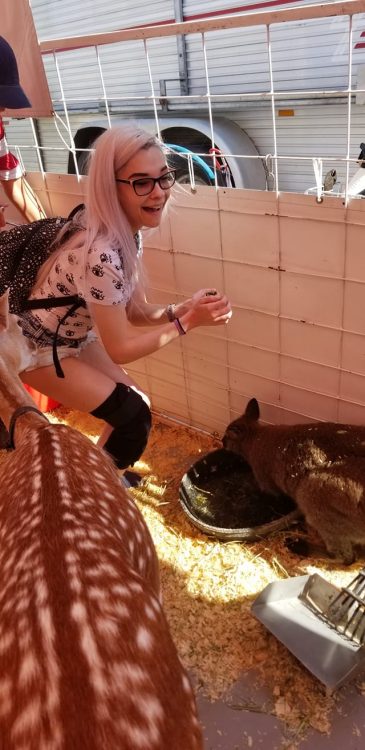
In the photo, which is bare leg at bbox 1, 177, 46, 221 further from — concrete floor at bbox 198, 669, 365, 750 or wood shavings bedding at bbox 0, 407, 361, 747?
concrete floor at bbox 198, 669, 365, 750

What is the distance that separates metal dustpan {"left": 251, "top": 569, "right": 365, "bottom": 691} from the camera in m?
1.85

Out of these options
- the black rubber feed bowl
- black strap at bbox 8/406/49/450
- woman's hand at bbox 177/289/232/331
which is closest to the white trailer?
woman's hand at bbox 177/289/232/331

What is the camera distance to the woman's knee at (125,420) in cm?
235

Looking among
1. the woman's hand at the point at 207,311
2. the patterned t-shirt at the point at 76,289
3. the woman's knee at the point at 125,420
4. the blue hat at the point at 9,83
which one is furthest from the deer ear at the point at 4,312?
the blue hat at the point at 9,83

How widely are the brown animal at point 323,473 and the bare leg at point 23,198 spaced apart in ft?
5.76

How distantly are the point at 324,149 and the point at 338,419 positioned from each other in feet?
7.26

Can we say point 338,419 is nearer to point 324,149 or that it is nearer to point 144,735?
point 144,735

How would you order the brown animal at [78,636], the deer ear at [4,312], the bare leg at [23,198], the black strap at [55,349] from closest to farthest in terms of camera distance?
the brown animal at [78,636]
the deer ear at [4,312]
the black strap at [55,349]
the bare leg at [23,198]

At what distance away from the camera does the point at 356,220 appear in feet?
6.57

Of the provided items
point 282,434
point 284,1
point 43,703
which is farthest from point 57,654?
Result: point 284,1

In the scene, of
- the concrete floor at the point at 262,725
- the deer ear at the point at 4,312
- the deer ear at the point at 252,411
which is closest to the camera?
the concrete floor at the point at 262,725

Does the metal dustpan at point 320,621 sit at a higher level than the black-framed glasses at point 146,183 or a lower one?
lower

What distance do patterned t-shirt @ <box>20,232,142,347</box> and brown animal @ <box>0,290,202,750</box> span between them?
0.73m

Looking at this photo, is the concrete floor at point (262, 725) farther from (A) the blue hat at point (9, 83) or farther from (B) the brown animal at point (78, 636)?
(A) the blue hat at point (9, 83)
